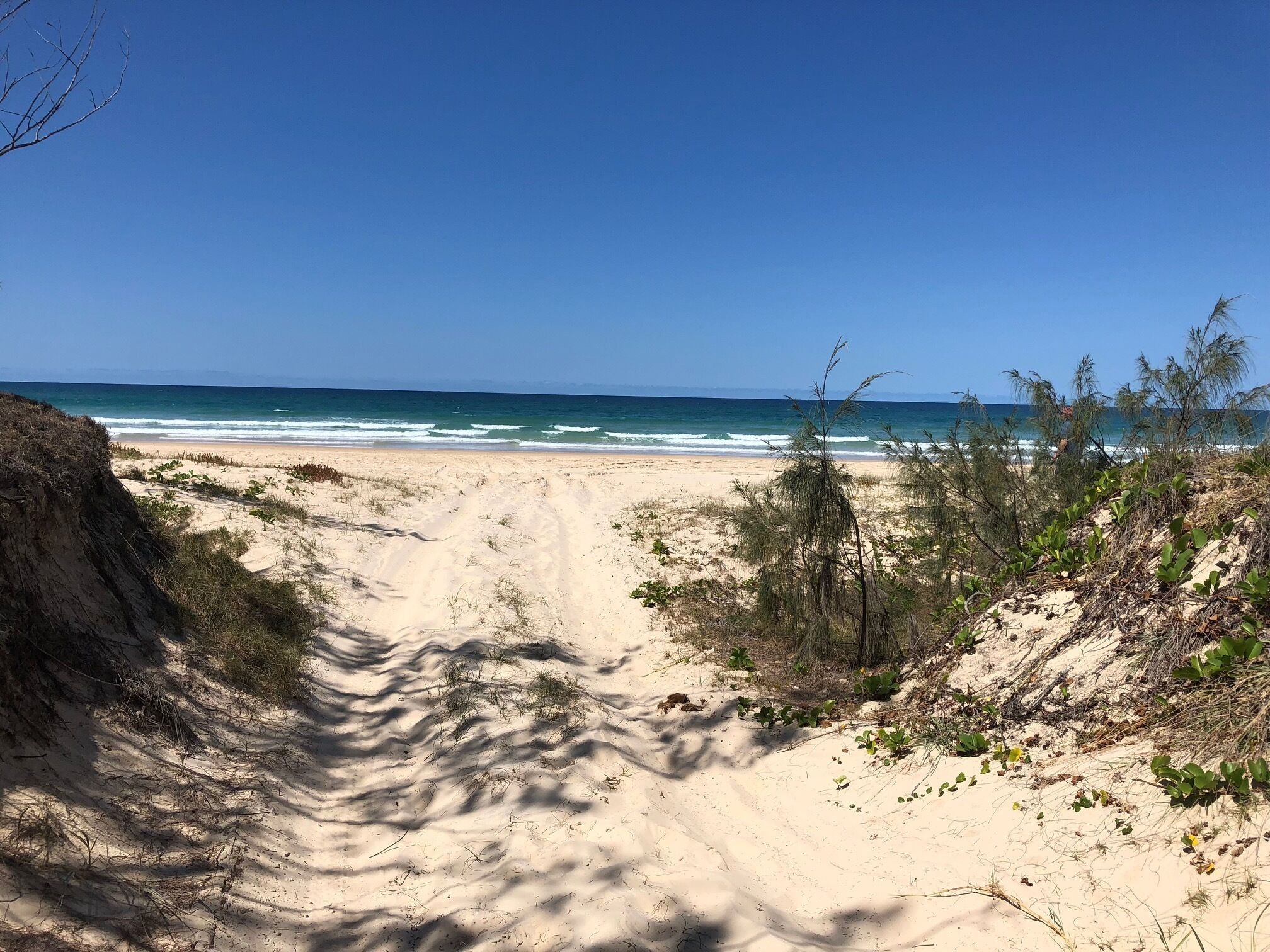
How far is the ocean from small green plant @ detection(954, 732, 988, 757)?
9.57ft

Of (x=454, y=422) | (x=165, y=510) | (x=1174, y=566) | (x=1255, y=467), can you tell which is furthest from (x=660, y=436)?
(x=1174, y=566)

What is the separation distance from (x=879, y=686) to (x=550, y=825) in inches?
113

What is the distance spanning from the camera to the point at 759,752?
5.43 m

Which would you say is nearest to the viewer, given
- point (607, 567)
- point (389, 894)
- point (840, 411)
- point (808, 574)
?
point (389, 894)

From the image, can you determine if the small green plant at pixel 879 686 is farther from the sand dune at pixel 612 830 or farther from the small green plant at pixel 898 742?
the small green plant at pixel 898 742

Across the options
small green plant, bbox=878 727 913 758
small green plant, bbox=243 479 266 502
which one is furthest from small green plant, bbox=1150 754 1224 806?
small green plant, bbox=243 479 266 502

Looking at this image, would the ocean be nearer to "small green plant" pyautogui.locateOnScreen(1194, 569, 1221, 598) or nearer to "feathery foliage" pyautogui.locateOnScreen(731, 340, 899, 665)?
"feathery foliage" pyautogui.locateOnScreen(731, 340, 899, 665)

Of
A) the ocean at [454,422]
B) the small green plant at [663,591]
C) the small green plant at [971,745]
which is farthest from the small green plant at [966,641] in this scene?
the small green plant at [663,591]

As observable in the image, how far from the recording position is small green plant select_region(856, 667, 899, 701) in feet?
19.0

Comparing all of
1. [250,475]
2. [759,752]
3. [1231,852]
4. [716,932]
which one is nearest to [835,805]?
[759,752]

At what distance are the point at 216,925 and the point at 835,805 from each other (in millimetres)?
3329

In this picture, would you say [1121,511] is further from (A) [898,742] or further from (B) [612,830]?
(B) [612,830]

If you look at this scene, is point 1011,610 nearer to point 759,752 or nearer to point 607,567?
point 759,752

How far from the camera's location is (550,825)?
13.9 ft
